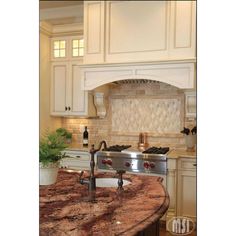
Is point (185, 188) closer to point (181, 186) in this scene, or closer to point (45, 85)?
point (181, 186)

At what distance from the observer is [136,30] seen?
2.86 metres

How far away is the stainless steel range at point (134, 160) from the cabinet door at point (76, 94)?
63 centimetres

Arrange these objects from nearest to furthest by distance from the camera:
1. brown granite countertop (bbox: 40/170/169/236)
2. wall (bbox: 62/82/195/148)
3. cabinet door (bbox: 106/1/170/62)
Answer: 1. brown granite countertop (bbox: 40/170/169/236)
2. cabinet door (bbox: 106/1/170/62)
3. wall (bbox: 62/82/195/148)

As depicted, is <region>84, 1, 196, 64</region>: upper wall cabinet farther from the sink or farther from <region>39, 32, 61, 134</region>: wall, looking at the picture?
the sink

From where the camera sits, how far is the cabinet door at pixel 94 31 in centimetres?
295

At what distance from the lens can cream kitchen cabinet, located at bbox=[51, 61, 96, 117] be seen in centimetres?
321

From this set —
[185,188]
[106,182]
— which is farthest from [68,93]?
[106,182]

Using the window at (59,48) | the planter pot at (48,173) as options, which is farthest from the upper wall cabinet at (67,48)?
the planter pot at (48,173)

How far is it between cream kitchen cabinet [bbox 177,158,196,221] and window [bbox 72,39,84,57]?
5.34 feet

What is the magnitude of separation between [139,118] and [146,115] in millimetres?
89

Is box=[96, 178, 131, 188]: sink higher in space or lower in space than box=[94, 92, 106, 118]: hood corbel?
lower

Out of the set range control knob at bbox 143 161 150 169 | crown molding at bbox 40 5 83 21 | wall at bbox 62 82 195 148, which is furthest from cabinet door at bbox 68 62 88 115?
range control knob at bbox 143 161 150 169
